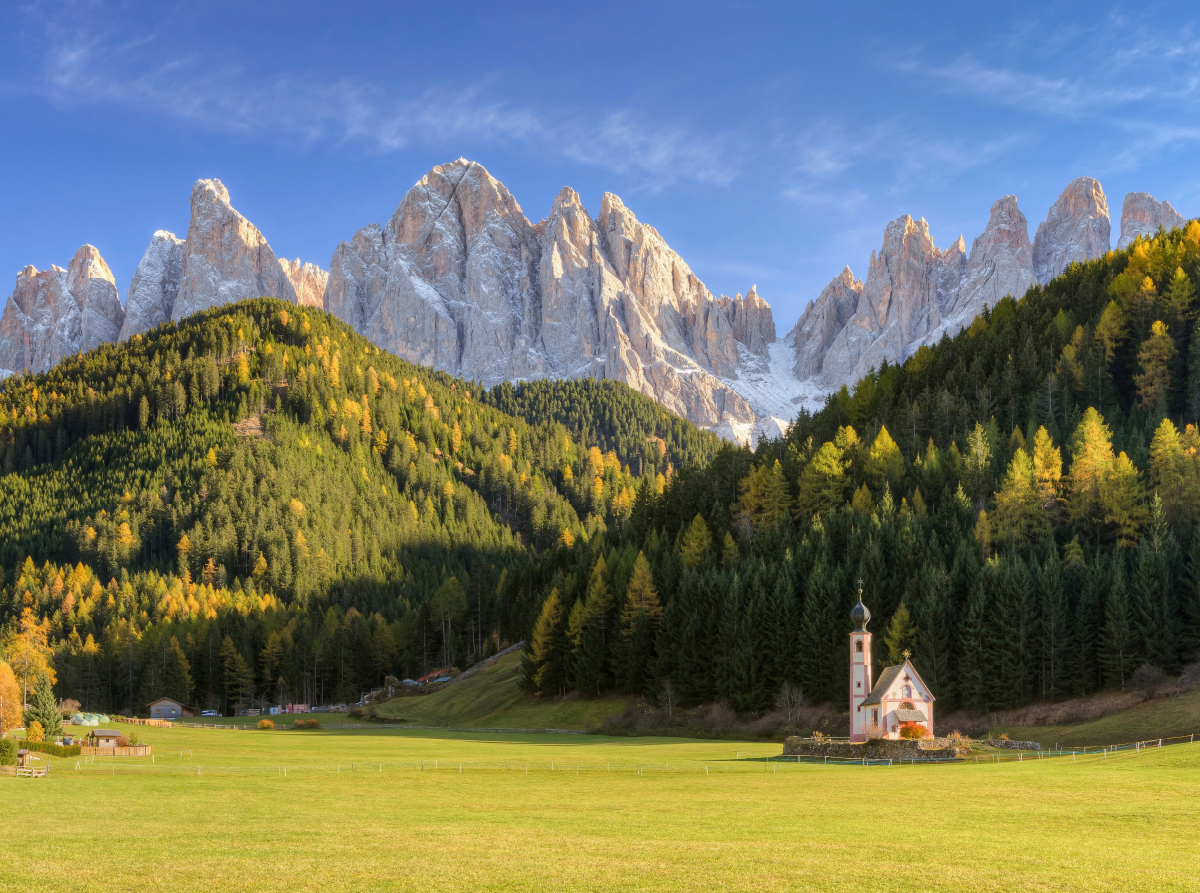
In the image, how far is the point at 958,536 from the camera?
302 ft

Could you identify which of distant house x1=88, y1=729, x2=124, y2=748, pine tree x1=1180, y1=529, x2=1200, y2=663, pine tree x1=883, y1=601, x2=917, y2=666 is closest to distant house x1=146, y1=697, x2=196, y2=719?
distant house x1=88, y1=729, x2=124, y2=748

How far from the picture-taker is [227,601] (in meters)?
165

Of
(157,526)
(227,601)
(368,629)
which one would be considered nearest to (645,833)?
(368,629)

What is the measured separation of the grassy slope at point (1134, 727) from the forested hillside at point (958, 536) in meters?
7.13

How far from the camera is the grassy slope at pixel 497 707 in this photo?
100125mm

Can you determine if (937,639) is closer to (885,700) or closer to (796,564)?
(885,700)

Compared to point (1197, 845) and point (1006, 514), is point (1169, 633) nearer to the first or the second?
point (1006, 514)

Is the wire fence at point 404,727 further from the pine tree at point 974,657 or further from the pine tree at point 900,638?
the pine tree at point 974,657

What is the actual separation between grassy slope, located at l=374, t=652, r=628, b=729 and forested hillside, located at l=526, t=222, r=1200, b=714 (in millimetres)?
3101

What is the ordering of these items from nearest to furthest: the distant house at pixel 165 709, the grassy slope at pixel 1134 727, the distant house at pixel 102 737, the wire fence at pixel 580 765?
the wire fence at pixel 580 765 < the grassy slope at pixel 1134 727 < the distant house at pixel 102 737 < the distant house at pixel 165 709

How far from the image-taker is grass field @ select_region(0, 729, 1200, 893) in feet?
78.5

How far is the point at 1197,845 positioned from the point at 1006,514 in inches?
2840

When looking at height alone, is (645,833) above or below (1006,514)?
below

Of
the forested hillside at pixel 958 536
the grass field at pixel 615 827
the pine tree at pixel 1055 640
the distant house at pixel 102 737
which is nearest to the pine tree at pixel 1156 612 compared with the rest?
the forested hillside at pixel 958 536
